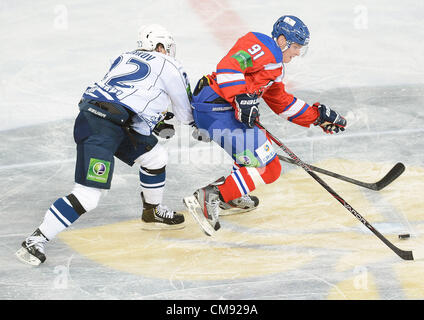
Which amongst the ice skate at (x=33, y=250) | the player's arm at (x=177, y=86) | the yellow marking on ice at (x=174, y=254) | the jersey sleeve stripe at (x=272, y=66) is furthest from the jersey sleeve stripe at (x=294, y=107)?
the ice skate at (x=33, y=250)

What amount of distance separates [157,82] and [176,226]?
920 mm

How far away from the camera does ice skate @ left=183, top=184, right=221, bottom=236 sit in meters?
4.30

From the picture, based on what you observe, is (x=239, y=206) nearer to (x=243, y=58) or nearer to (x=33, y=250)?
(x=243, y=58)

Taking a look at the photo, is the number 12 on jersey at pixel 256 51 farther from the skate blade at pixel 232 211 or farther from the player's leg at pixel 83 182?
the skate blade at pixel 232 211

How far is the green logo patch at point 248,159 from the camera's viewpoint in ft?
13.9

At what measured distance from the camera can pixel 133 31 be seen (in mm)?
7762

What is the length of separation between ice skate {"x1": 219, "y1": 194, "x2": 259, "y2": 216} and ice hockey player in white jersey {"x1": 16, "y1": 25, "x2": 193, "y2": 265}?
2.21ft

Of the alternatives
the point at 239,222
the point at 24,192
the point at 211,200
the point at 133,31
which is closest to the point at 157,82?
the point at 211,200

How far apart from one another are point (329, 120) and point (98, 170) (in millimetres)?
1508

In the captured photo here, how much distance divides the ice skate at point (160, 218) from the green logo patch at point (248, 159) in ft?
1.98

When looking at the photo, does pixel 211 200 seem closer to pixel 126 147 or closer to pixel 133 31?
pixel 126 147

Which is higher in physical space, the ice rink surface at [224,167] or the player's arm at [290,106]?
the player's arm at [290,106]

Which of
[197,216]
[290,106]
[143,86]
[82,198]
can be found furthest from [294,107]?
[82,198]

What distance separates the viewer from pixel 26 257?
406 centimetres
